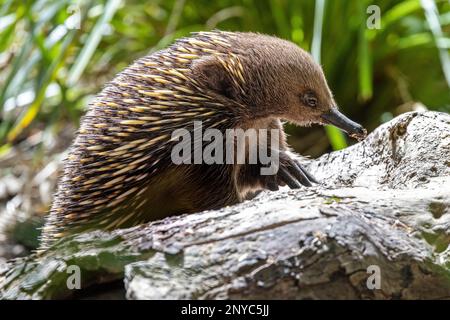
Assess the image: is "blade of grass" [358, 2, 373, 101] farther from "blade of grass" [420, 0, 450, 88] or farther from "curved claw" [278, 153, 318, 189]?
"curved claw" [278, 153, 318, 189]

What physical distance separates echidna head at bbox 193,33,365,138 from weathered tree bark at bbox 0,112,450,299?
58cm

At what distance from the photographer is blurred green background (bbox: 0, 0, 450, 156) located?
4262mm

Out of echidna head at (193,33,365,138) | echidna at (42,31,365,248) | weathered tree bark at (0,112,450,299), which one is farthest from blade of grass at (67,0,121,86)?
weathered tree bark at (0,112,450,299)

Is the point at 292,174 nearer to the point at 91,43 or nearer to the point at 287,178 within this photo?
the point at 287,178

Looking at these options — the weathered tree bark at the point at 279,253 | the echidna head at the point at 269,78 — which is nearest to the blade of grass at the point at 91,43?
the echidna head at the point at 269,78

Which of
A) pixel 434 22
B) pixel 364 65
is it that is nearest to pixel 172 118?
pixel 364 65

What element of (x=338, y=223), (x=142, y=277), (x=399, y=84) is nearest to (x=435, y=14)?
(x=399, y=84)

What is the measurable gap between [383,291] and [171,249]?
53 cm

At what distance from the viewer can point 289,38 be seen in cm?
458

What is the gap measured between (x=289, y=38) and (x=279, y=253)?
304 centimetres

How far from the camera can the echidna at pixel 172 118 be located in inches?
97.7

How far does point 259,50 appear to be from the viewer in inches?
102

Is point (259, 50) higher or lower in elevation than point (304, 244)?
higher

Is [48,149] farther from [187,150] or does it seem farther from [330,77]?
[187,150]
